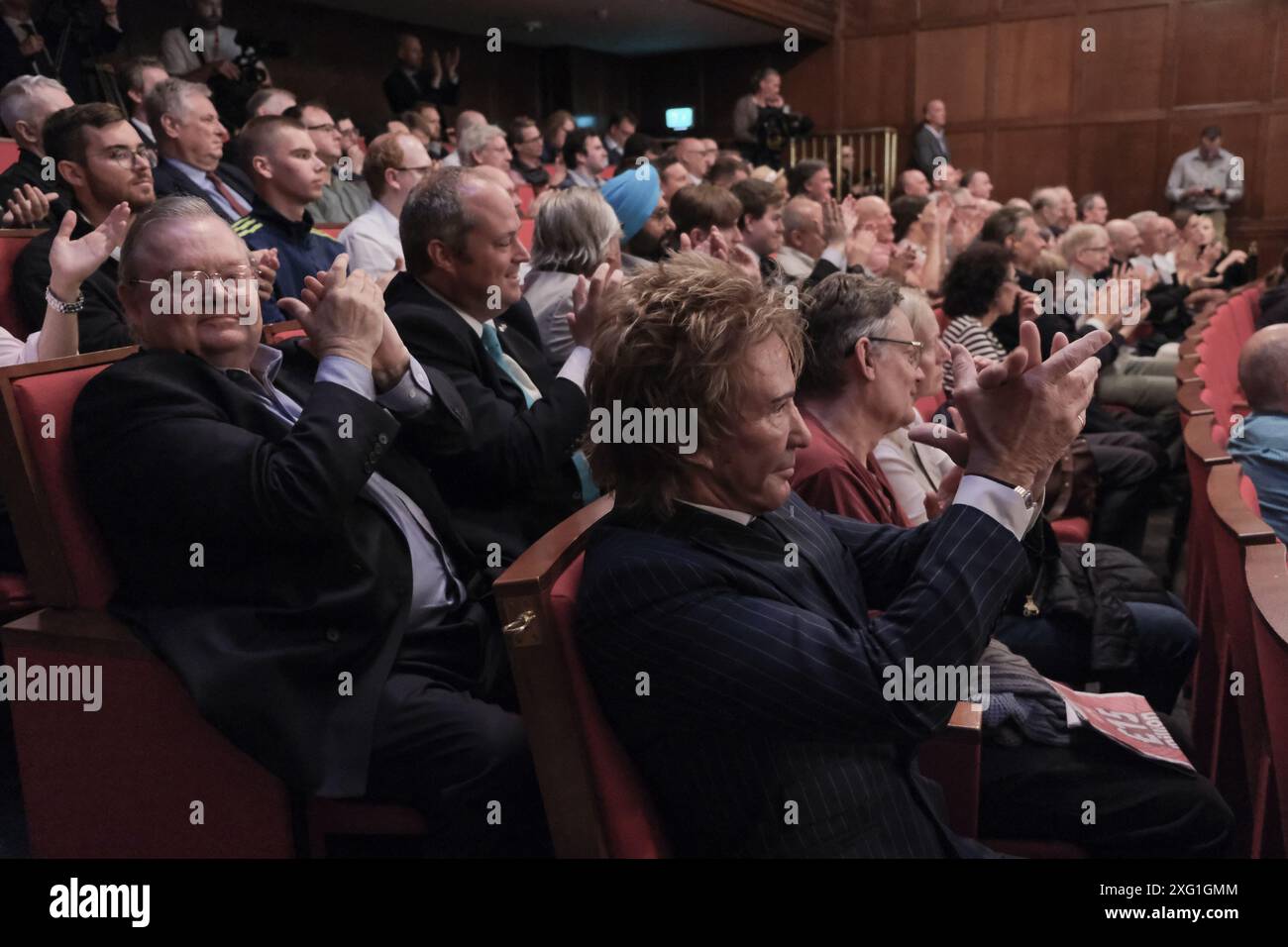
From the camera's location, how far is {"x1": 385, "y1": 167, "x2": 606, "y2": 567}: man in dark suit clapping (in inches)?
64.2

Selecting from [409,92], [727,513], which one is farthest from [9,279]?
[409,92]

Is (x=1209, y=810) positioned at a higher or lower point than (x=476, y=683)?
lower

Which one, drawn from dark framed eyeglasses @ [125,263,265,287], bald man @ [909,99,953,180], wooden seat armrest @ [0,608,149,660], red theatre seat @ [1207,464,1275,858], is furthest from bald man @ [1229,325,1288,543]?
bald man @ [909,99,953,180]

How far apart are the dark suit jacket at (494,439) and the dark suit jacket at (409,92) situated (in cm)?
540

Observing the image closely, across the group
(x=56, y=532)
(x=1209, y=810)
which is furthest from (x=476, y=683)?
(x=1209, y=810)

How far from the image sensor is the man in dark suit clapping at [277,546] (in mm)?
1248

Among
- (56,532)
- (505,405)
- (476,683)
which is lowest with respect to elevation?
(476,683)

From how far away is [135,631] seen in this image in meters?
1.29

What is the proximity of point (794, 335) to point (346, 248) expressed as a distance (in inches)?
89.1

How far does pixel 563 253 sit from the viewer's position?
240 centimetres

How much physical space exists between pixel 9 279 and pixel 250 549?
1.28 metres

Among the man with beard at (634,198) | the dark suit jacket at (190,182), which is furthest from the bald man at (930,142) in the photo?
the dark suit jacket at (190,182)

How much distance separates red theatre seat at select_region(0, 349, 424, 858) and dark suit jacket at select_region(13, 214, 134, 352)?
0.69 m

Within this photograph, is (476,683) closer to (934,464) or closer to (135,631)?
(135,631)
